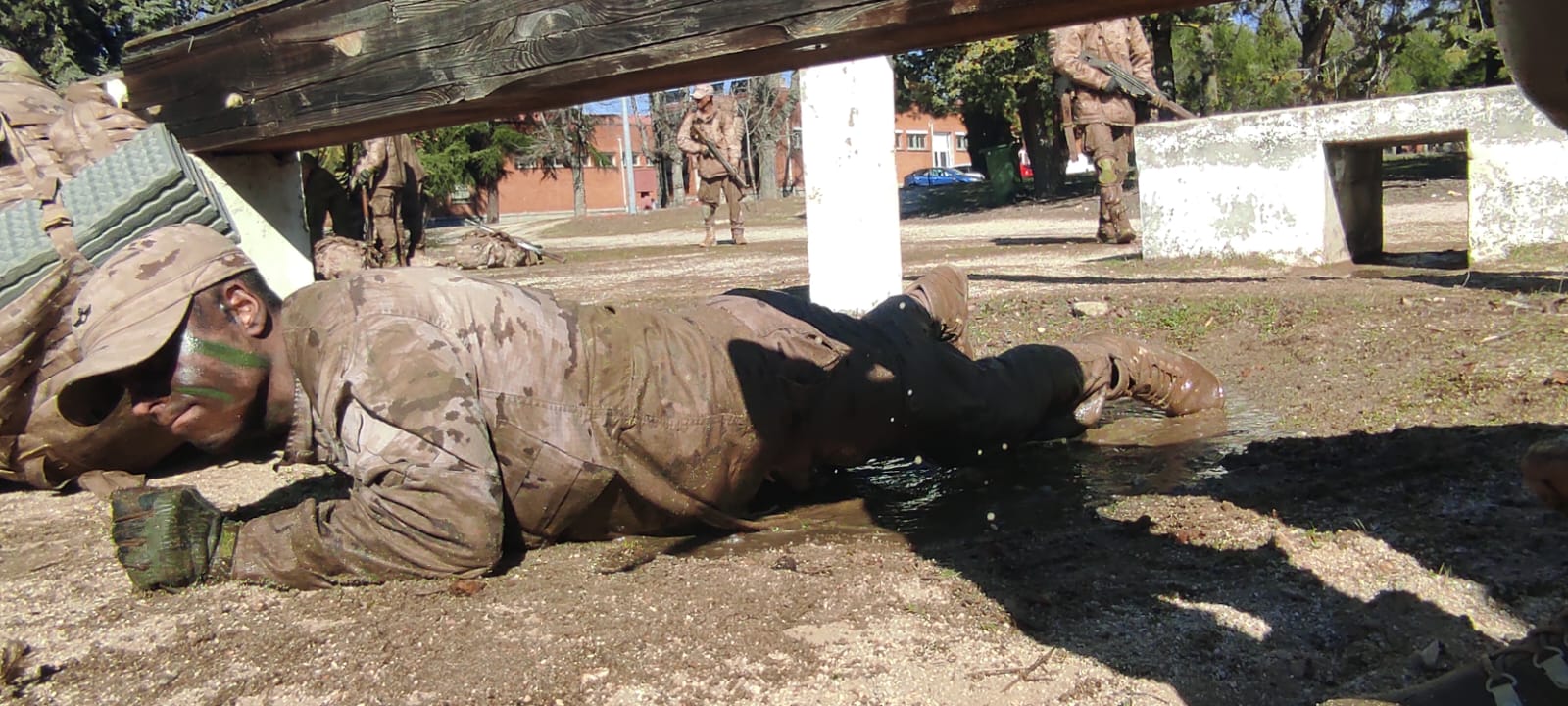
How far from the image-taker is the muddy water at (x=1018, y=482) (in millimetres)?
3400

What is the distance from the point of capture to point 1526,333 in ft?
16.5

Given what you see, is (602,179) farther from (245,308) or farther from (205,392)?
(205,392)

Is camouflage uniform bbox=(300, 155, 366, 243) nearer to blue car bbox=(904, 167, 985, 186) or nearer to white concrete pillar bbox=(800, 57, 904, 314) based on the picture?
white concrete pillar bbox=(800, 57, 904, 314)

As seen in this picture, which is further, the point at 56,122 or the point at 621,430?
the point at 56,122

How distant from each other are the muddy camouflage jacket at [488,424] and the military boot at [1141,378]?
1.53m

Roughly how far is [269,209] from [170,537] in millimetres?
2792

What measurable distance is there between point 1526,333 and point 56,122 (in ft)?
20.1

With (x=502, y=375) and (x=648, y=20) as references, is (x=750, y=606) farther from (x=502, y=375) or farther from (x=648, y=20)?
(x=648, y=20)

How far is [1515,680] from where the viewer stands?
5.68 feet

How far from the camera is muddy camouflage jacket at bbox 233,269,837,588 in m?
2.68

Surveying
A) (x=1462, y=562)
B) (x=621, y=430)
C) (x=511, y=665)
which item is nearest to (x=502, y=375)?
(x=621, y=430)

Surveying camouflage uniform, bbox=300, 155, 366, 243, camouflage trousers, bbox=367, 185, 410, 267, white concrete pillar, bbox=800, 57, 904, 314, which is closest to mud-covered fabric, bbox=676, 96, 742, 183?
camouflage trousers, bbox=367, 185, 410, 267

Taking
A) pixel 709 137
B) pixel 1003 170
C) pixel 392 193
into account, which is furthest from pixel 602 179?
pixel 392 193

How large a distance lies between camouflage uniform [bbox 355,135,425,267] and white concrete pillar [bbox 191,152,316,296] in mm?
8281
